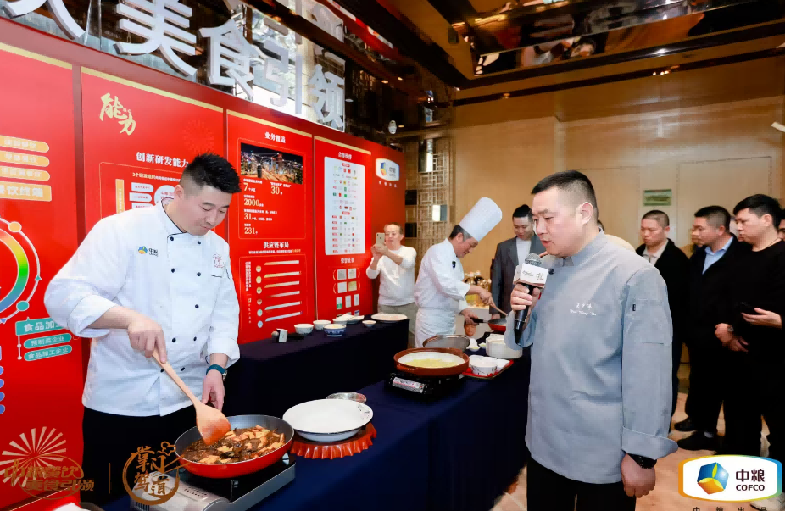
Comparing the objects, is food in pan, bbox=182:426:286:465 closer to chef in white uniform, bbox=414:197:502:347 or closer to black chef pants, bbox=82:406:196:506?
black chef pants, bbox=82:406:196:506

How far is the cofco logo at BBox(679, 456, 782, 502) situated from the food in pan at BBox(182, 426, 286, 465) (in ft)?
6.45

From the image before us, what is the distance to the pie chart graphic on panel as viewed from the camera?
2.00m

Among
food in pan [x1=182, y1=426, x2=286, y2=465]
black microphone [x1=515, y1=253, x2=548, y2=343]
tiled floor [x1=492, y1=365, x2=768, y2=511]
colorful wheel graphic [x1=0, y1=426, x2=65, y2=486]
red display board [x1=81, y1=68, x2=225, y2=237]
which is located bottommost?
tiled floor [x1=492, y1=365, x2=768, y2=511]

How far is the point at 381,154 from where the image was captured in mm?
5031

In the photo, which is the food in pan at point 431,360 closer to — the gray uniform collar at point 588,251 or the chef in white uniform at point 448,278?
the gray uniform collar at point 588,251

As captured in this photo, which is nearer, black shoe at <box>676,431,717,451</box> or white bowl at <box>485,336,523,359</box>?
white bowl at <box>485,336,523,359</box>

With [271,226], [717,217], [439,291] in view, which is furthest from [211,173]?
[717,217]

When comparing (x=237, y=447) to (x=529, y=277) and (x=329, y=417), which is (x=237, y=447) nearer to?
(x=329, y=417)

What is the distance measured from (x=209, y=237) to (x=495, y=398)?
1678 mm

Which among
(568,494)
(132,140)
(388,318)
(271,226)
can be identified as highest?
(132,140)

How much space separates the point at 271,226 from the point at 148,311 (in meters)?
1.93

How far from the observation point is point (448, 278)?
3338 millimetres

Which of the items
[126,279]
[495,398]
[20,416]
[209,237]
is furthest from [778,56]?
[20,416]

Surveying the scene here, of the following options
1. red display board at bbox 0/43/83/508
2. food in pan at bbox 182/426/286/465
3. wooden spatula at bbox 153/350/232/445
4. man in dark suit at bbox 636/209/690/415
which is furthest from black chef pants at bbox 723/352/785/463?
red display board at bbox 0/43/83/508
